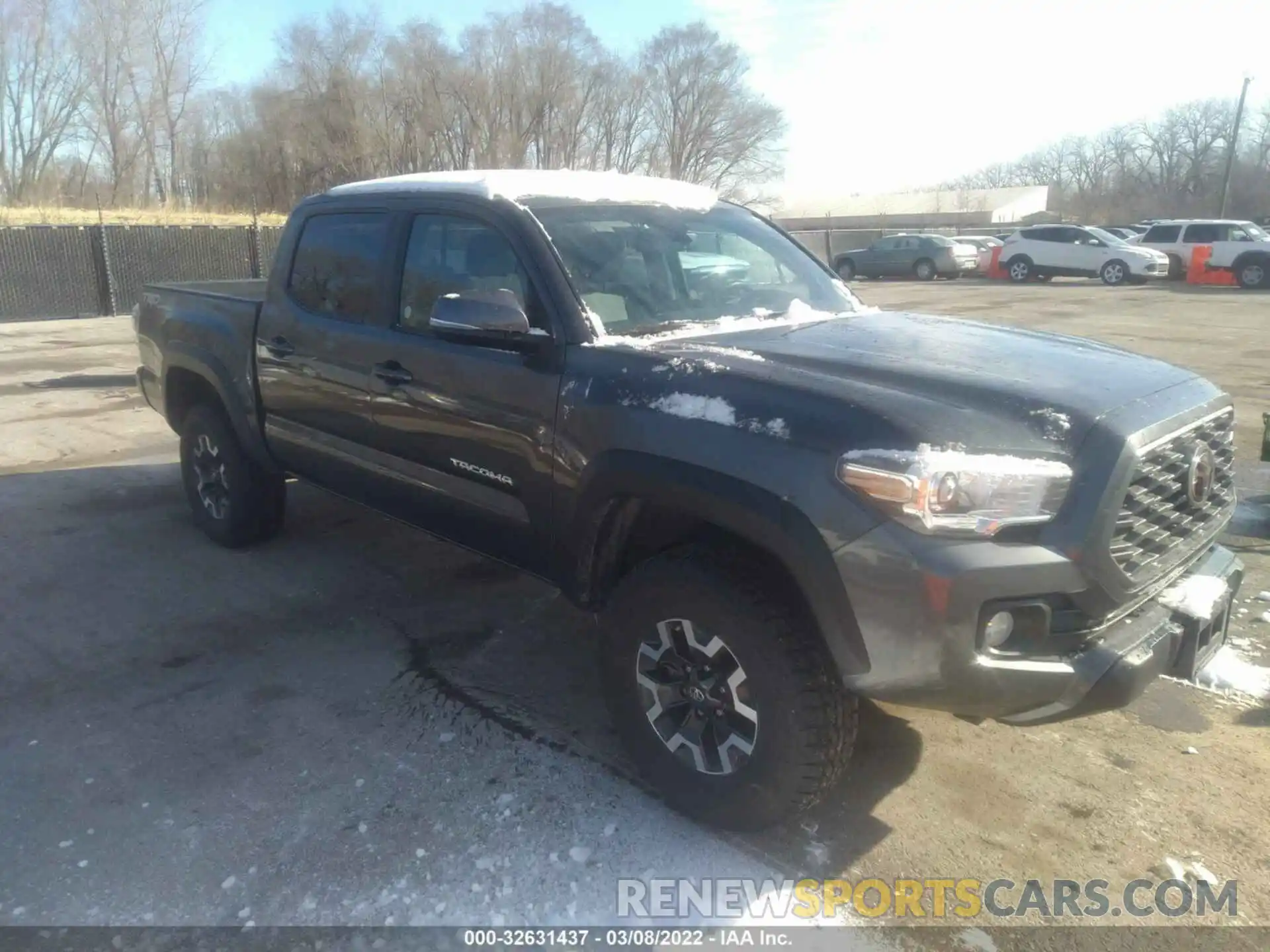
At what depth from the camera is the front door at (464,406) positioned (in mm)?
3488

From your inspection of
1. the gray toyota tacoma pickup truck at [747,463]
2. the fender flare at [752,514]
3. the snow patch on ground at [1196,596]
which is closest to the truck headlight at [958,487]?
the gray toyota tacoma pickup truck at [747,463]

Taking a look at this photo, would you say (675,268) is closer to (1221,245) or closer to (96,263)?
(96,263)

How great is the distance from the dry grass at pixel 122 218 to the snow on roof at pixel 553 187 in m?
20.8

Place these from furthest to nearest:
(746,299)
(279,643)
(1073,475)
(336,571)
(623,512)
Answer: (336,571)
(279,643)
(746,299)
(623,512)
(1073,475)

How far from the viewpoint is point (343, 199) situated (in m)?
4.62

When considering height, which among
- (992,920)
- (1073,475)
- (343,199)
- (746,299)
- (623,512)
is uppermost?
(343,199)

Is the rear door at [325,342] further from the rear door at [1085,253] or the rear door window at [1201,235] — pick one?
the rear door window at [1201,235]

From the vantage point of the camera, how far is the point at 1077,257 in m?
28.0

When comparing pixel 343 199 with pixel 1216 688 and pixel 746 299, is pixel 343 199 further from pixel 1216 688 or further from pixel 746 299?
pixel 1216 688

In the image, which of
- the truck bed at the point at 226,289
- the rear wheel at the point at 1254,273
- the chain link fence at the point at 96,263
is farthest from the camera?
the rear wheel at the point at 1254,273

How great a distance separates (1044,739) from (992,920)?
111cm

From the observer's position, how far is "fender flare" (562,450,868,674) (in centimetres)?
265

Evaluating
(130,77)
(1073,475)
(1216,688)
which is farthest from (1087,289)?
(130,77)

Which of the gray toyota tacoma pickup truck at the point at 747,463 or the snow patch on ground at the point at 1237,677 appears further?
the snow patch on ground at the point at 1237,677
